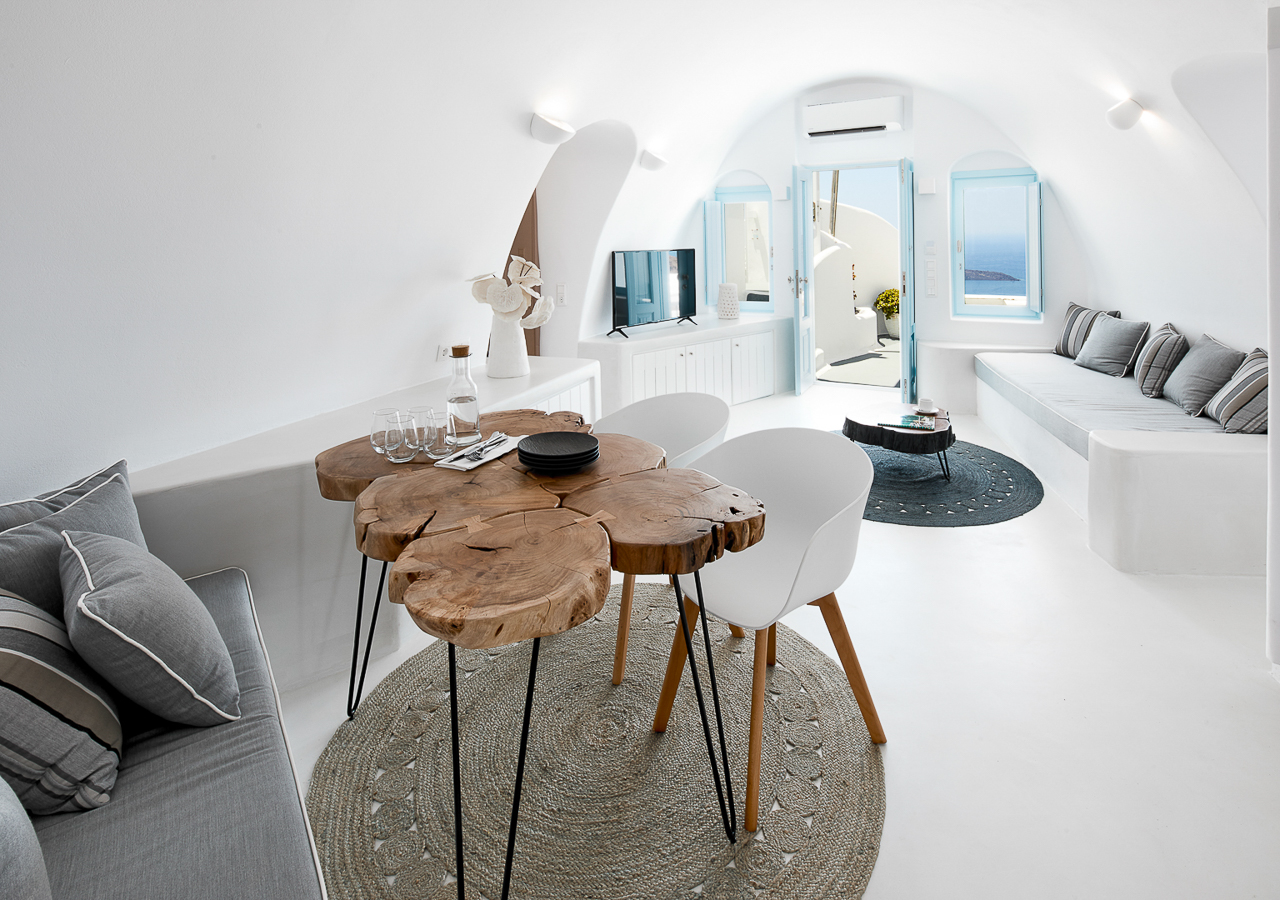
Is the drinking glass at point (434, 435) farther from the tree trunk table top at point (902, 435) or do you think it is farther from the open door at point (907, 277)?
the open door at point (907, 277)

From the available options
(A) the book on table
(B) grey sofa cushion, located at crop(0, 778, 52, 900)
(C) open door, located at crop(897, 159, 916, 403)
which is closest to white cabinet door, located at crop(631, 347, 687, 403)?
(A) the book on table

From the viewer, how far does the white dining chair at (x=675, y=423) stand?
2670mm

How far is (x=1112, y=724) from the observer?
2.17 meters

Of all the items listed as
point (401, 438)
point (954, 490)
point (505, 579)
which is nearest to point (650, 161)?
point (954, 490)

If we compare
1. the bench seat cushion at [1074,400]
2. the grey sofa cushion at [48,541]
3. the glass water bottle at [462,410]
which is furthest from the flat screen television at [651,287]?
the grey sofa cushion at [48,541]

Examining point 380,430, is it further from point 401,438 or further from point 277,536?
point 277,536

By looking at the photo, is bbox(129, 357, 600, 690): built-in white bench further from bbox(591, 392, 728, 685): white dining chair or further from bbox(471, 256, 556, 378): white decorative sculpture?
bbox(471, 256, 556, 378): white decorative sculpture

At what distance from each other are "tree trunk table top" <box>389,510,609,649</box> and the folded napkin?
422 mm

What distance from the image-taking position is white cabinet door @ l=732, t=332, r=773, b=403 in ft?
21.4

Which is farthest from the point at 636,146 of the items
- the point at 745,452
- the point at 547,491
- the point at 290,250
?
the point at 547,491

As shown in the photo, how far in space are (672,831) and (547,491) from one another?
826 mm

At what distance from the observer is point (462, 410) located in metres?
2.32

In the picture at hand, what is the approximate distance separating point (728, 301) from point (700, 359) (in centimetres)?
78

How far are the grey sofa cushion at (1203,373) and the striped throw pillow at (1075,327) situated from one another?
4.90 feet
